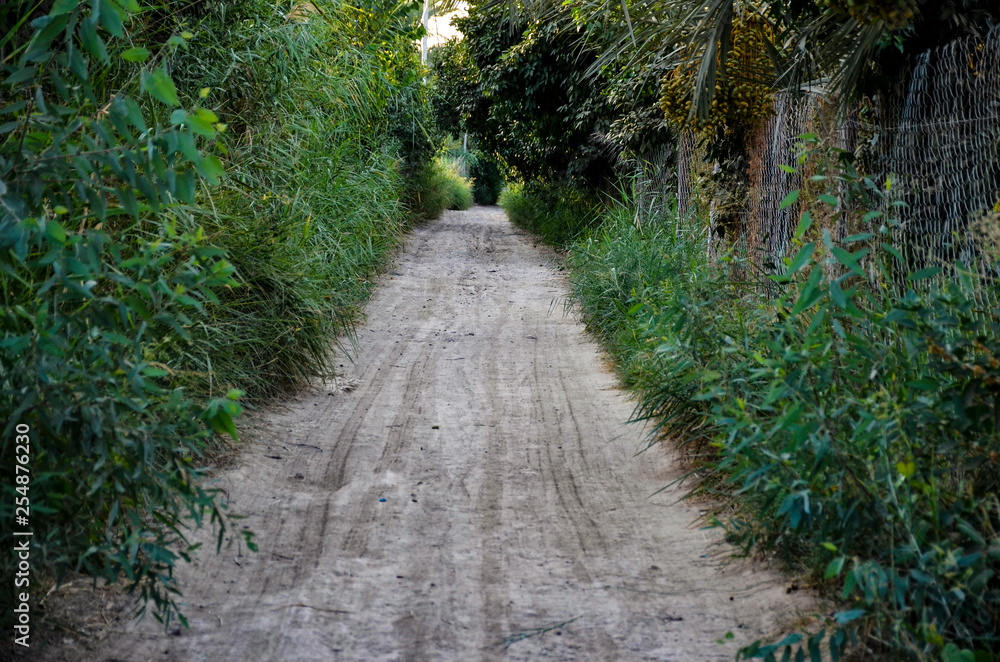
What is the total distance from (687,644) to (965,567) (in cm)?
101

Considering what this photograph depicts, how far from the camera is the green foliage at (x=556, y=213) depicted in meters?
12.9

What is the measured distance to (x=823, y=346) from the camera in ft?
8.66

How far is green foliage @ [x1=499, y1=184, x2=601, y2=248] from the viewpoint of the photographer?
12883 mm

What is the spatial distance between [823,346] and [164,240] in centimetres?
299

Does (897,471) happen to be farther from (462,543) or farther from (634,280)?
(634,280)

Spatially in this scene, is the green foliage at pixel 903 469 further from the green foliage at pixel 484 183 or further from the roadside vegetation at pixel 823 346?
the green foliage at pixel 484 183

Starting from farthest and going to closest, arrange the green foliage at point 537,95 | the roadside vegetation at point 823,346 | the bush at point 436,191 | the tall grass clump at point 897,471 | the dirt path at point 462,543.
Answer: the bush at point 436,191 → the green foliage at point 537,95 → the dirt path at point 462,543 → the roadside vegetation at point 823,346 → the tall grass clump at point 897,471

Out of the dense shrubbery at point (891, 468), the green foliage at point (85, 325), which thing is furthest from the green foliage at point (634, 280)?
the green foliage at point (85, 325)

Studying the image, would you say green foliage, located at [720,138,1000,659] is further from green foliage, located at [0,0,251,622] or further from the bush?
the bush

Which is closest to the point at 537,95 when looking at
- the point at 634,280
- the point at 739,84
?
the point at 634,280

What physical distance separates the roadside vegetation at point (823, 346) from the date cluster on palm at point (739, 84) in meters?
0.02

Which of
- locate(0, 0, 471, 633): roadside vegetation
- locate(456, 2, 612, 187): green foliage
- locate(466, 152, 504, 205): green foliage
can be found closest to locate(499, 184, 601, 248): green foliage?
locate(456, 2, 612, 187): green foliage

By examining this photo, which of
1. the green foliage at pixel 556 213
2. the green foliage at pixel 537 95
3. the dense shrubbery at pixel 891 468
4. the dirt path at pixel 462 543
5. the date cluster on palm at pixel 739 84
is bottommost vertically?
the dirt path at pixel 462 543

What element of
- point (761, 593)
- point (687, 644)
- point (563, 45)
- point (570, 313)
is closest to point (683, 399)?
point (761, 593)
